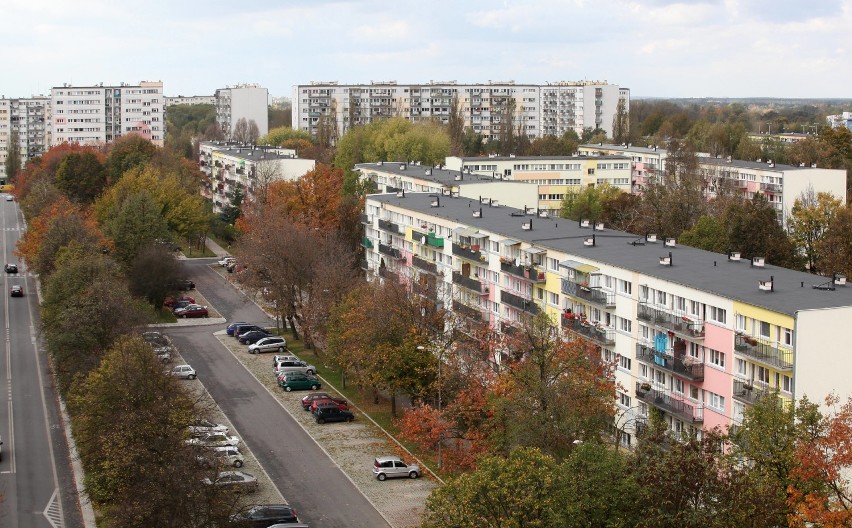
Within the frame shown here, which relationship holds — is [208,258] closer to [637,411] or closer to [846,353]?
[637,411]

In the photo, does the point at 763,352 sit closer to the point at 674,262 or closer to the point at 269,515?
the point at 674,262

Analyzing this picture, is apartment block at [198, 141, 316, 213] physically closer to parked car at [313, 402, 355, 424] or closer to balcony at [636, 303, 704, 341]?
parked car at [313, 402, 355, 424]

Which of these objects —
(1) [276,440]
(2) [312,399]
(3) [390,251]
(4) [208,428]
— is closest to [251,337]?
(3) [390,251]

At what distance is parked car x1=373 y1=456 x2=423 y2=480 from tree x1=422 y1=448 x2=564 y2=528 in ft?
40.9

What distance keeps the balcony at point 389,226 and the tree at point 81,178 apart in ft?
131

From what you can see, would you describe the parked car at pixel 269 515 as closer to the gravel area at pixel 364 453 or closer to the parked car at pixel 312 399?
the gravel area at pixel 364 453

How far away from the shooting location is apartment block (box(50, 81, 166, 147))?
511 feet

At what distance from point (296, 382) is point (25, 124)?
14273cm

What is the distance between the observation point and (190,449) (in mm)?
31328

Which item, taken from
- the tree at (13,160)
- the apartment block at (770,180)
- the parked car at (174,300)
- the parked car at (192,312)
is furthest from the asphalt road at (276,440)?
the tree at (13,160)

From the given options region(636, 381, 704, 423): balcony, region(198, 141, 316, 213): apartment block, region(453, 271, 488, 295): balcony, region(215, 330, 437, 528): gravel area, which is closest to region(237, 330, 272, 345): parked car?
region(215, 330, 437, 528): gravel area

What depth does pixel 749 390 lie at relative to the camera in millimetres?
34031

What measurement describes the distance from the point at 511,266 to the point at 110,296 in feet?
51.3

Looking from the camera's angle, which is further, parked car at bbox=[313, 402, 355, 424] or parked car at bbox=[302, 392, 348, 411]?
parked car at bbox=[302, 392, 348, 411]
